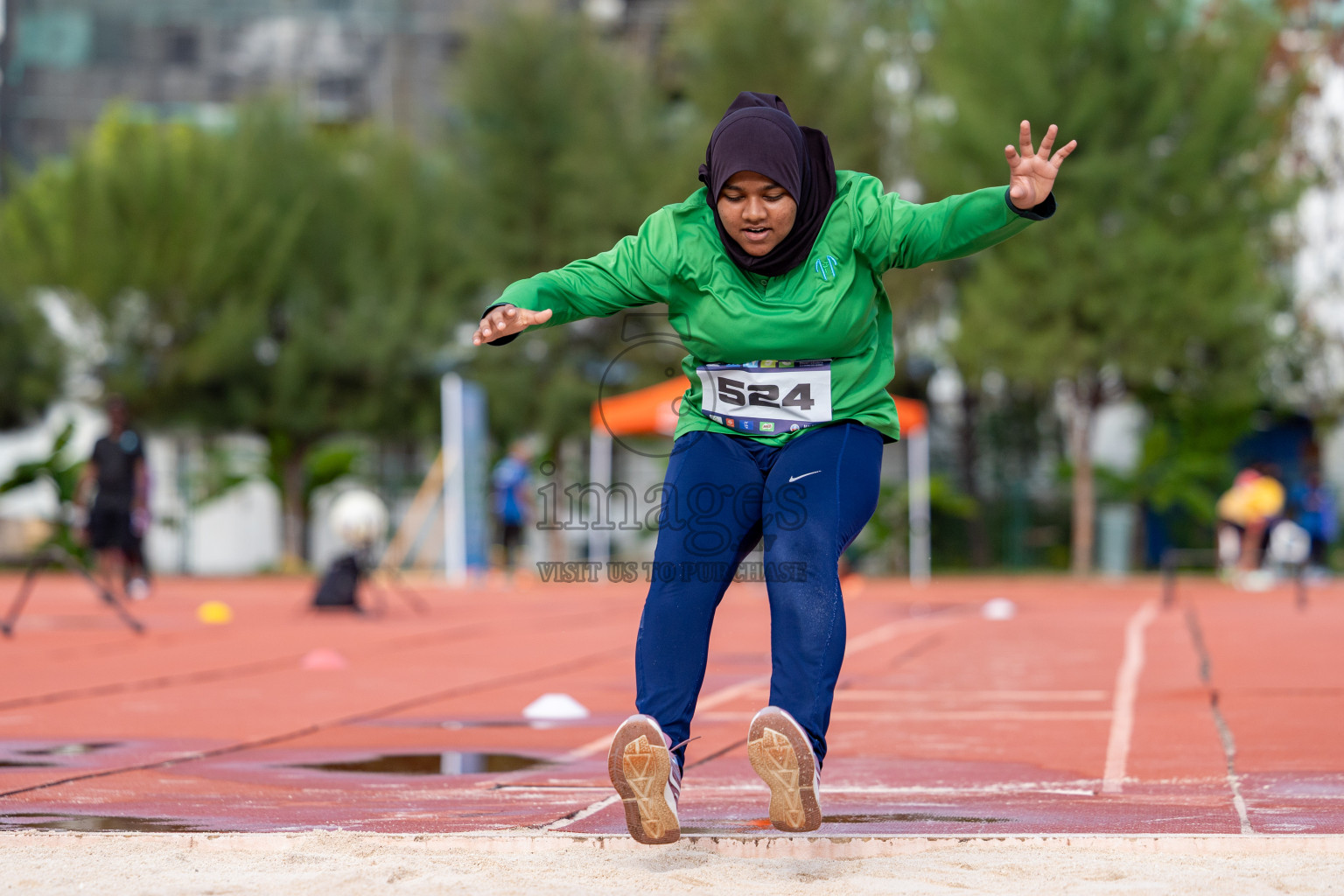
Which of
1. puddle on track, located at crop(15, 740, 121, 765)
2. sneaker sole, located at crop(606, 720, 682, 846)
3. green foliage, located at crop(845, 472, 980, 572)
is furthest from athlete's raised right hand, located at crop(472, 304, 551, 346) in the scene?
green foliage, located at crop(845, 472, 980, 572)

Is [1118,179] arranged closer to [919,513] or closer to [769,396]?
[919,513]

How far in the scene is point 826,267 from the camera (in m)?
3.94

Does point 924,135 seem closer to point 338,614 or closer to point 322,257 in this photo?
point 322,257

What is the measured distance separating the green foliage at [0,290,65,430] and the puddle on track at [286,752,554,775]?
2179cm

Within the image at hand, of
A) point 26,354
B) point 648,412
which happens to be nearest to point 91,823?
point 648,412

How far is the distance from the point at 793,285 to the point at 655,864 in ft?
4.44

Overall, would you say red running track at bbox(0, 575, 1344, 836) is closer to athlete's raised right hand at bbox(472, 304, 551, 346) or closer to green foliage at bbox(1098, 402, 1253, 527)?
athlete's raised right hand at bbox(472, 304, 551, 346)

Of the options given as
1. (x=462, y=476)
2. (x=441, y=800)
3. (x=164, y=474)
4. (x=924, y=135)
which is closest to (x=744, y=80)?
(x=924, y=135)

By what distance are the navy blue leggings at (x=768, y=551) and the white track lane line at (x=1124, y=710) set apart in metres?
1.36

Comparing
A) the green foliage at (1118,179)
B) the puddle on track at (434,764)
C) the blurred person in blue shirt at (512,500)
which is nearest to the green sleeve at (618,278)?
the puddle on track at (434,764)

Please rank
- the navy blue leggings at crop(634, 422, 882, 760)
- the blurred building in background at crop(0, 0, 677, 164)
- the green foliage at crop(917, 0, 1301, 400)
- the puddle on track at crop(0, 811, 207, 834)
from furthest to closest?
the blurred building in background at crop(0, 0, 677, 164), the green foliage at crop(917, 0, 1301, 400), the puddle on track at crop(0, 811, 207, 834), the navy blue leggings at crop(634, 422, 882, 760)

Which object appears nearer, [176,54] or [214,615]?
[214,615]

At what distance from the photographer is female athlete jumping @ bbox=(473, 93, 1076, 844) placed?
3.81 metres

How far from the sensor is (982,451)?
27531 millimetres
